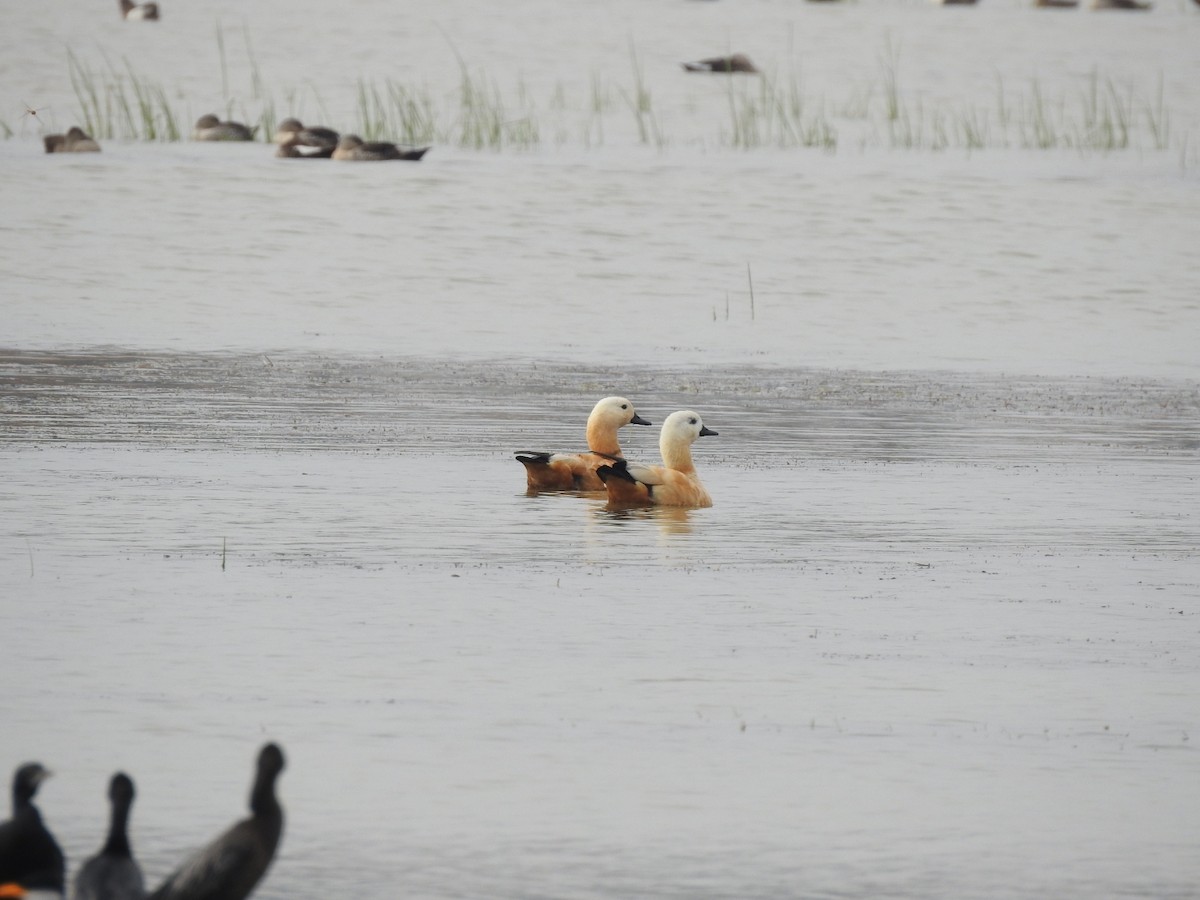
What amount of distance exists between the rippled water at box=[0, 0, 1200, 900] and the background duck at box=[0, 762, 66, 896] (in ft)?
2.27

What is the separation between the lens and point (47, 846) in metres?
4.99

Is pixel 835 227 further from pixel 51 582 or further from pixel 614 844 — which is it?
pixel 614 844

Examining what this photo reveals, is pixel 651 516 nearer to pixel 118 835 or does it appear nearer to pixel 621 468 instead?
pixel 621 468

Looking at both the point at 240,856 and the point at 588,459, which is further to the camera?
the point at 588,459

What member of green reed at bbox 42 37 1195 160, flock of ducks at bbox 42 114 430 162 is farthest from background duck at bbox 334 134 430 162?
green reed at bbox 42 37 1195 160

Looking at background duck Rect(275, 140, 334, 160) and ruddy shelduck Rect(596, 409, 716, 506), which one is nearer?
ruddy shelduck Rect(596, 409, 716, 506)

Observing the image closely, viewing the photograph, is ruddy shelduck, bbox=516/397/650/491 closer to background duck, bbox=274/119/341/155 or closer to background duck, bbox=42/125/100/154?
background duck, bbox=42/125/100/154

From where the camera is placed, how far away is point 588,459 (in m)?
12.4

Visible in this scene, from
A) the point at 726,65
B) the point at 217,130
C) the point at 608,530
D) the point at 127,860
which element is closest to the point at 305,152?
the point at 217,130

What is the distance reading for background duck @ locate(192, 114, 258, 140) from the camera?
3294 cm

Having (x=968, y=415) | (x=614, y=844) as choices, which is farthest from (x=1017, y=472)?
(x=614, y=844)

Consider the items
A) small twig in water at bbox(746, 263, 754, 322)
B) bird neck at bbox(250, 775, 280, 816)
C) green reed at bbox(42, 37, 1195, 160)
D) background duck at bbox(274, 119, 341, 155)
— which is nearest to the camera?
bird neck at bbox(250, 775, 280, 816)

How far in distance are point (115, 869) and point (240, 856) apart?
0.88 feet

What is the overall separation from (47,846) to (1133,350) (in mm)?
15874
